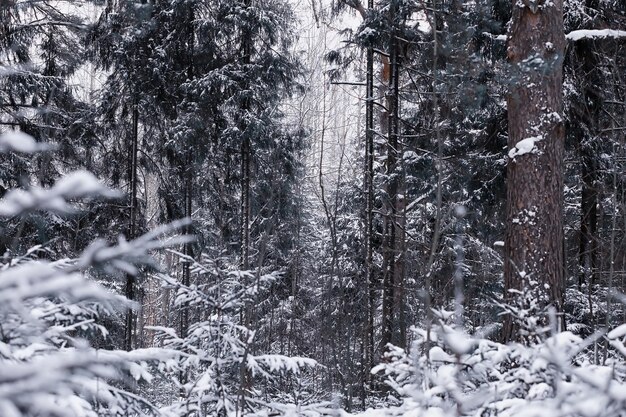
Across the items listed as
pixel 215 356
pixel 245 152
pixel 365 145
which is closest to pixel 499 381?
A: pixel 215 356

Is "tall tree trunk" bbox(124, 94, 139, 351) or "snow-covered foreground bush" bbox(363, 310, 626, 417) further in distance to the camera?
"tall tree trunk" bbox(124, 94, 139, 351)

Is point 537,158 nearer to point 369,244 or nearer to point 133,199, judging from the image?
point 369,244

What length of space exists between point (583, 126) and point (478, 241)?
326 cm

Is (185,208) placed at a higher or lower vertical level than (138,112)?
lower

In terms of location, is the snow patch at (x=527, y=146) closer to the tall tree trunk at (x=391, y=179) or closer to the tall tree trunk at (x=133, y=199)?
the tall tree trunk at (x=391, y=179)

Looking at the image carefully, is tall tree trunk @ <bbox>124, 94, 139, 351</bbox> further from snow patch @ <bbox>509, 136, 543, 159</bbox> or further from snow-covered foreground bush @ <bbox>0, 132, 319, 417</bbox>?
snow patch @ <bbox>509, 136, 543, 159</bbox>

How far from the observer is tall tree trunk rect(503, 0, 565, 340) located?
529cm

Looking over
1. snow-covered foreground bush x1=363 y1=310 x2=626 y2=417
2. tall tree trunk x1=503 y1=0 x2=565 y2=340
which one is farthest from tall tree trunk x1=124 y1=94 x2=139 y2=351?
snow-covered foreground bush x1=363 y1=310 x2=626 y2=417

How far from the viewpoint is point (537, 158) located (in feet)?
17.6

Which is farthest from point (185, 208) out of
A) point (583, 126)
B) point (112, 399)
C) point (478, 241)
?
point (112, 399)

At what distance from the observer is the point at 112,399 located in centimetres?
236

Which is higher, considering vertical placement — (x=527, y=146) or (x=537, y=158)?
(x=527, y=146)

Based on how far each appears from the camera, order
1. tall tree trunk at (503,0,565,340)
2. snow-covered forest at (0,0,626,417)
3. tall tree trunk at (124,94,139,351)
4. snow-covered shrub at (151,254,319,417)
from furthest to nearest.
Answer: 1. tall tree trunk at (124,94,139,351)
2. snow-covered forest at (0,0,626,417)
3. tall tree trunk at (503,0,565,340)
4. snow-covered shrub at (151,254,319,417)

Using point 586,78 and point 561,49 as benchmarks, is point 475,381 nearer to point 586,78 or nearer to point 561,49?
point 561,49
